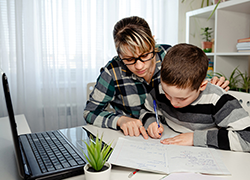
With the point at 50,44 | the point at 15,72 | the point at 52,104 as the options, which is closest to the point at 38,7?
the point at 50,44

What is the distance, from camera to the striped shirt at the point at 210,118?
0.74m

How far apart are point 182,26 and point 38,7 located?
63.4 inches

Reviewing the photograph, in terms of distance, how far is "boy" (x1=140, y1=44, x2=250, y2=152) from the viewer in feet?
2.44

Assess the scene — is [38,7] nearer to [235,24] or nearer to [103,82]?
[103,82]

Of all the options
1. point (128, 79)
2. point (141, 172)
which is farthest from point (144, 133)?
point (128, 79)

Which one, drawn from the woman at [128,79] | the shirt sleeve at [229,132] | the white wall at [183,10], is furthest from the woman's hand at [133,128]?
the white wall at [183,10]

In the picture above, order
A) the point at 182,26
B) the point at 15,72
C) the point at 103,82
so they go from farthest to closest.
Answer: the point at 182,26, the point at 15,72, the point at 103,82

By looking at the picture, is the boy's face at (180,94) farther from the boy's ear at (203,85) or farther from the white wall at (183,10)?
the white wall at (183,10)

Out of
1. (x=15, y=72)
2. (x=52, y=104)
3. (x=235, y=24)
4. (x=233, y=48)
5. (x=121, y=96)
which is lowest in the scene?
(x=52, y=104)

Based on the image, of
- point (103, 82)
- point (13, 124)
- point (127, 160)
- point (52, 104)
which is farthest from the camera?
point (52, 104)

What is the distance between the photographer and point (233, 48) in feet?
6.25

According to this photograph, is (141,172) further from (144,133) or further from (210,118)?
(210,118)

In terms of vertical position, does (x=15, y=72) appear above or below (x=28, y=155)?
above

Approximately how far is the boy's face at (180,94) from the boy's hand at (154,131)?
123mm
